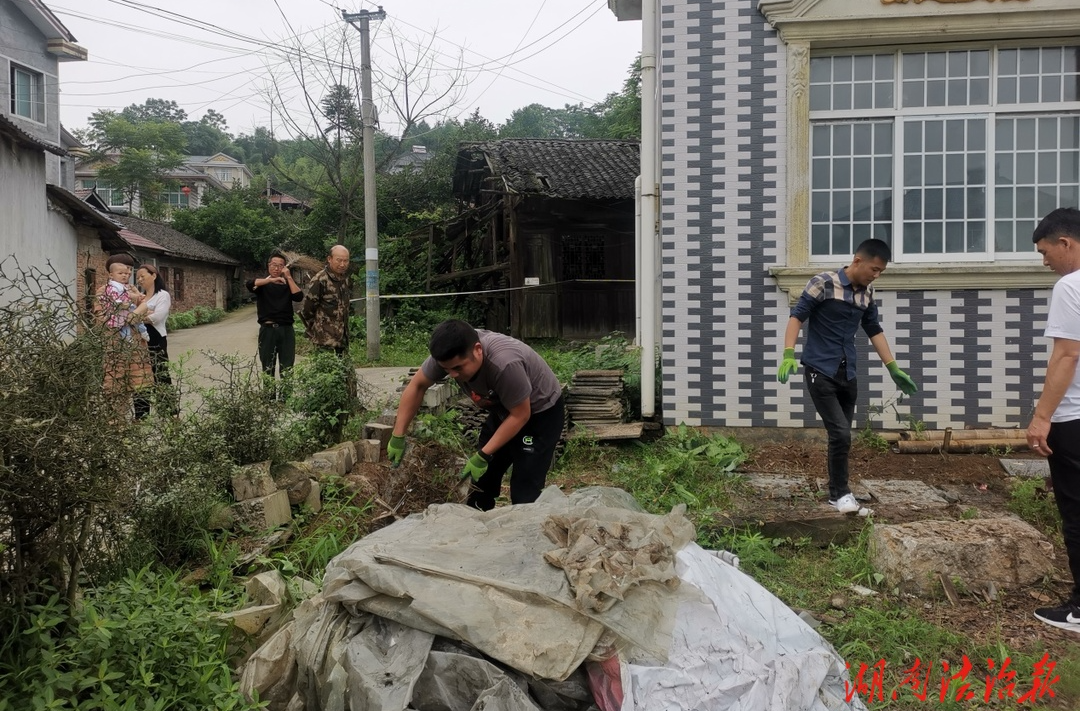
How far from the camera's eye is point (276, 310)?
7074mm

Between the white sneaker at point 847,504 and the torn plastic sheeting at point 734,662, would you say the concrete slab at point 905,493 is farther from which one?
the torn plastic sheeting at point 734,662

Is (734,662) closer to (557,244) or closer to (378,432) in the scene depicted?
(378,432)

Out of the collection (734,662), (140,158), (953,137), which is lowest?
(734,662)

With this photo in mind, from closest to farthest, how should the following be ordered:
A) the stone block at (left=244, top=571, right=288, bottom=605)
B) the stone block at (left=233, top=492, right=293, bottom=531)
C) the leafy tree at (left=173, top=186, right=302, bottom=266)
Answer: the stone block at (left=244, top=571, right=288, bottom=605), the stone block at (left=233, top=492, right=293, bottom=531), the leafy tree at (left=173, top=186, right=302, bottom=266)

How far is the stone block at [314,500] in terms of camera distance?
4.47 meters

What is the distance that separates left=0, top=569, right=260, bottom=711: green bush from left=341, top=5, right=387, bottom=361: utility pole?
11564 millimetres

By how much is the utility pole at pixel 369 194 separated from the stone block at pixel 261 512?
1005 centimetres

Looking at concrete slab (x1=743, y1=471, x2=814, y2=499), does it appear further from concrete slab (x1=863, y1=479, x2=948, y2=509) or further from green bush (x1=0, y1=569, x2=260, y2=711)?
green bush (x1=0, y1=569, x2=260, y2=711)

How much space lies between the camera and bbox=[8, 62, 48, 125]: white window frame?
22203 millimetres

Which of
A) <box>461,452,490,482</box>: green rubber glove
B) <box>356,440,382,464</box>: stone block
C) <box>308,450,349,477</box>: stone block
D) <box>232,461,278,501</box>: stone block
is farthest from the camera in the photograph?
<box>356,440,382,464</box>: stone block

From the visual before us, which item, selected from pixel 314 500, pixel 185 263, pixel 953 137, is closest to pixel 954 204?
pixel 953 137

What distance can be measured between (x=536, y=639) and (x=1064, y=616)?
252 centimetres

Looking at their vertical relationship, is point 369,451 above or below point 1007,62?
below

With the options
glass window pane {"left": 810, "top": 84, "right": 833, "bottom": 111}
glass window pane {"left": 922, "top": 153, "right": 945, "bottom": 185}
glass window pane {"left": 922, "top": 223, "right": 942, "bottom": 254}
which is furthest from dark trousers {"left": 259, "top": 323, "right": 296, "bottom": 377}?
glass window pane {"left": 922, "top": 153, "right": 945, "bottom": 185}
